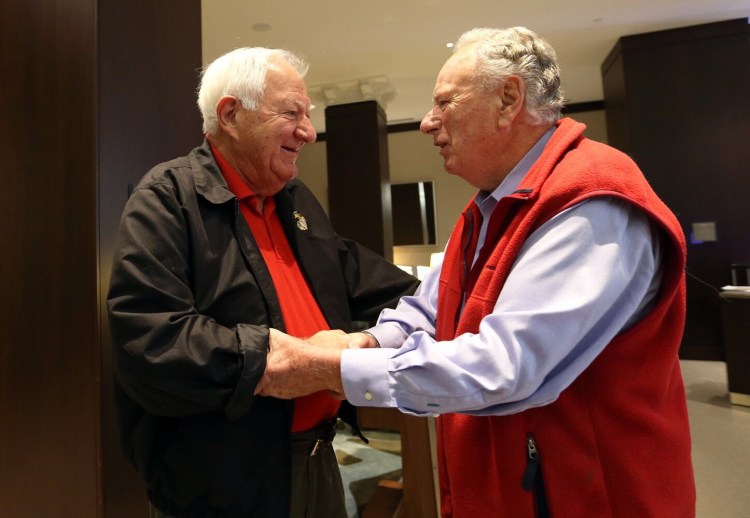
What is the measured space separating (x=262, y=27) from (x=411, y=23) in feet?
4.64

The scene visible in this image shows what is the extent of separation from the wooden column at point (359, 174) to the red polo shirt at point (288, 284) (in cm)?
483

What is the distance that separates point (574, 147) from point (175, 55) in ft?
5.34

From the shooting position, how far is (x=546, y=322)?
769 mm

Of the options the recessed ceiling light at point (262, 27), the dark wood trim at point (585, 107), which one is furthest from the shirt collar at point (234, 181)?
the dark wood trim at point (585, 107)

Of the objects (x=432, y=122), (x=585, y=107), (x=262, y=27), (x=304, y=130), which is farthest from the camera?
(x=585, y=107)

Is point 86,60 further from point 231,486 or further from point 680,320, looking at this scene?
point 680,320

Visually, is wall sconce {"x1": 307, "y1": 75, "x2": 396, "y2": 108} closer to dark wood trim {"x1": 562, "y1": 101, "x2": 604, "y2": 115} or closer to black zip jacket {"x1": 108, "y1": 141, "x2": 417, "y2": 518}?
dark wood trim {"x1": 562, "y1": 101, "x2": 604, "y2": 115}

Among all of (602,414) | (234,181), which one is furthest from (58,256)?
(602,414)

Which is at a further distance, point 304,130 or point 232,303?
point 304,130

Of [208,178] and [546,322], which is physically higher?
[208,178]

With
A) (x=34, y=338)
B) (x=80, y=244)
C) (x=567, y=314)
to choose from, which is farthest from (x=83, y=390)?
(x=567, y=314)

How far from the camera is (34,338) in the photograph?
4.93ft

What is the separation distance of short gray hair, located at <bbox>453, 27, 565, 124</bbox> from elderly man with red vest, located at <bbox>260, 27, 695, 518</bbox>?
0.12 metres

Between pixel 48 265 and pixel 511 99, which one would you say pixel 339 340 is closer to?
pixel 511 99
